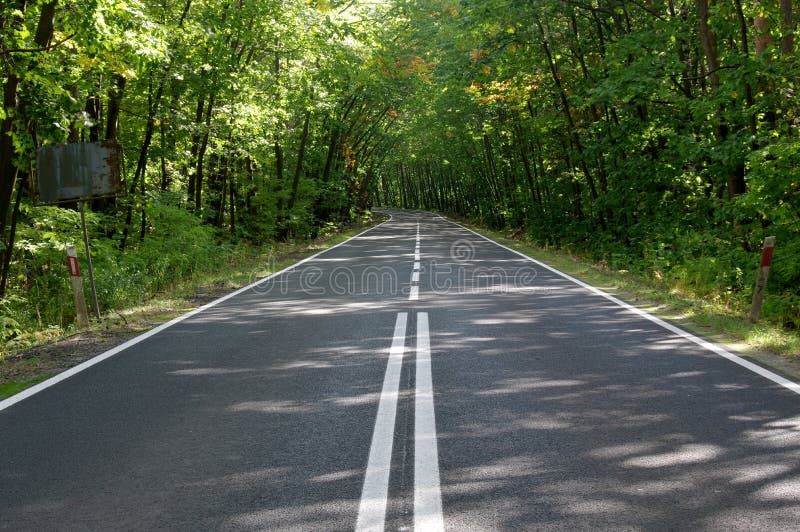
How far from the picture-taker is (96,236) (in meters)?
14.4

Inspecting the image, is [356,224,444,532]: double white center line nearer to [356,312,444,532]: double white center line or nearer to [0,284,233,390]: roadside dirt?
[356,312,444,532]: double white center line

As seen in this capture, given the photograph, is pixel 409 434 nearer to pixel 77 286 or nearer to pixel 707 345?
pixel 707 345

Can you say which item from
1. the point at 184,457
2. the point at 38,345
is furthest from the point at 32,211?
the point at 184,457

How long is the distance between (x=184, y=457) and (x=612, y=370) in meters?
4.02

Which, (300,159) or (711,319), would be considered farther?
(300,159)

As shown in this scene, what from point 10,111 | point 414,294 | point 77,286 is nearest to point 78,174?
point 10,111

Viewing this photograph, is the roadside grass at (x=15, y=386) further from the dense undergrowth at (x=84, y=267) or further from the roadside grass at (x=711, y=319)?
the roadside grass at (x=711, y=319)

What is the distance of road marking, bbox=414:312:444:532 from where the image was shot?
11.0ft

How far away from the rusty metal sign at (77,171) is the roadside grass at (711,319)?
27.4 feet

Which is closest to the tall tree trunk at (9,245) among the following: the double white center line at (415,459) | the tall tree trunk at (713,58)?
the double white center line at (415,459)

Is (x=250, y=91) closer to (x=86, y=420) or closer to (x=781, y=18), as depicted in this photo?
(x=781, y=18)

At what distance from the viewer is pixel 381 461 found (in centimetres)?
414

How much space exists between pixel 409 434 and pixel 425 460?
0.49m

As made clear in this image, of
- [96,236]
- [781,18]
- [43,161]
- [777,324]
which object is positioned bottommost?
[777,324]
